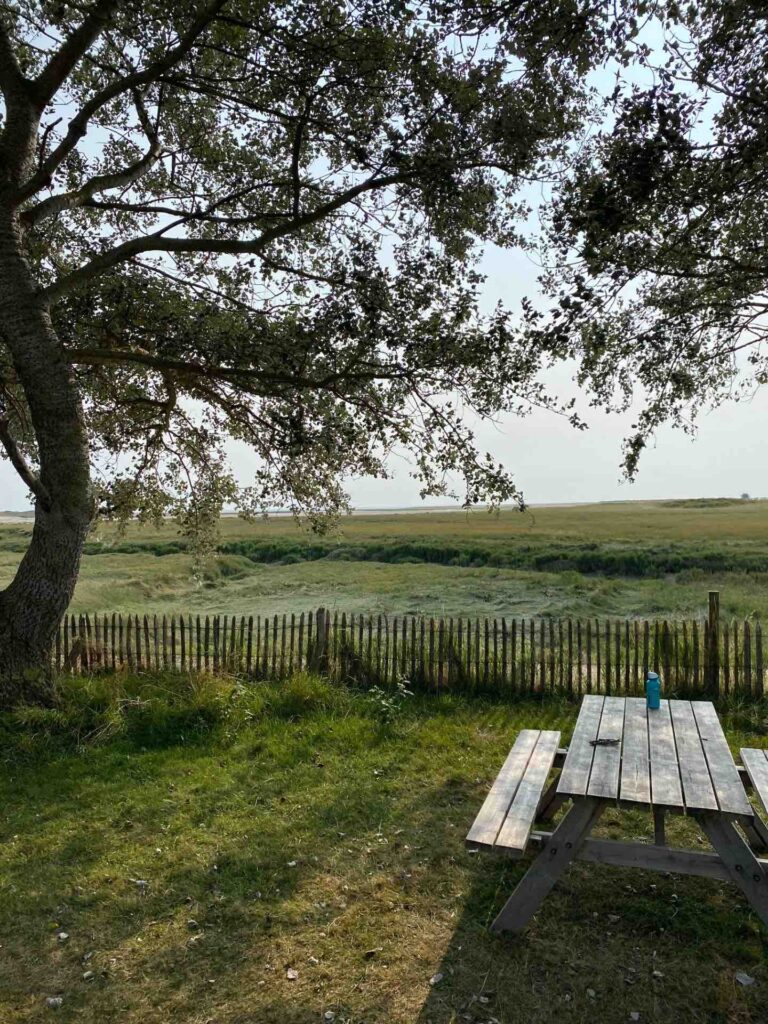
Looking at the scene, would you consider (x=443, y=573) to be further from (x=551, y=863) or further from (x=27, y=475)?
(x=551, y=863)

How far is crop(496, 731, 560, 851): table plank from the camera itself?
348 cm

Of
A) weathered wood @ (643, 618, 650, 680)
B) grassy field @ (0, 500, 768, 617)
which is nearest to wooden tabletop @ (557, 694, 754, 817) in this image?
weathered wood @ (643, 618, 650, 680)

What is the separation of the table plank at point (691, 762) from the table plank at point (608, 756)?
0.36m

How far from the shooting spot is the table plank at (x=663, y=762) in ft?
11.3

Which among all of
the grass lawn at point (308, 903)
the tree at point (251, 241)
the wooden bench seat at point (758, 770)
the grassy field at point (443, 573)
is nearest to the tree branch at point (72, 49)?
the tree at point (251, 241)

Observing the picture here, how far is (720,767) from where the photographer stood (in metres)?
3.85

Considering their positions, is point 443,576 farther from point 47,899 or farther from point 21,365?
point 47,899

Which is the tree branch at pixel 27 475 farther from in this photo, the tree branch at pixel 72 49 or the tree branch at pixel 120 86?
the tree branch at pixel 72 49

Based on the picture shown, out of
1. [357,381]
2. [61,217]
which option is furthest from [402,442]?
[61,217]

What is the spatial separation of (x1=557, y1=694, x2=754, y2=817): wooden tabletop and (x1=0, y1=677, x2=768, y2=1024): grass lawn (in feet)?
3.04

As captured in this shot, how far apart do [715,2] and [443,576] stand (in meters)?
26.0

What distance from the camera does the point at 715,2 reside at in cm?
471

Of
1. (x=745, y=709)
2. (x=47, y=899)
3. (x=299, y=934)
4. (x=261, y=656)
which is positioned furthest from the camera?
(x=261, y=656)

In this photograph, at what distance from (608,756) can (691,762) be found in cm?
48
